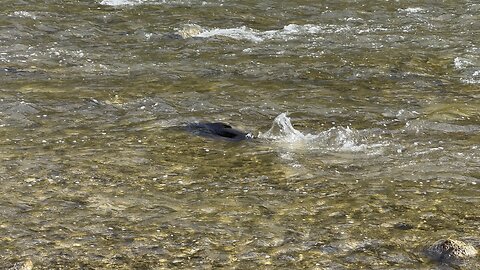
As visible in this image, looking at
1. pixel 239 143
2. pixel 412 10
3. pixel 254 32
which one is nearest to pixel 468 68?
pixel 254 32

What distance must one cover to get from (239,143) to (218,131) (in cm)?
51

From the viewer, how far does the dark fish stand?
9.54m

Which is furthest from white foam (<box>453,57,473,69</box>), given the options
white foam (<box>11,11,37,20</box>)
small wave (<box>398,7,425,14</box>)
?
white foam (<box>11,11,37,20</box>)

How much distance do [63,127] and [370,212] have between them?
4.07m

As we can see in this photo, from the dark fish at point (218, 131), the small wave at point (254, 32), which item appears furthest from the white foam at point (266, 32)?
the dark fish at point (218, 131)

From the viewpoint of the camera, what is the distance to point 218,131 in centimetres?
973

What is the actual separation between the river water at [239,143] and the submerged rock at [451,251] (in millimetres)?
83

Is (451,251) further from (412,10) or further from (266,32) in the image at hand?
(412,10)

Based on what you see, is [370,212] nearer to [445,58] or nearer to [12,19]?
[445,58]

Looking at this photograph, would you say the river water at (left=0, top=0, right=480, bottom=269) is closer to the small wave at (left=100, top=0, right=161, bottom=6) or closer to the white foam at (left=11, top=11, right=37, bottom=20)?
the white foam at (left=11, top=11, right=37, bottom=20)

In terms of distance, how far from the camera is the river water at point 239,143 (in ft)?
22.3

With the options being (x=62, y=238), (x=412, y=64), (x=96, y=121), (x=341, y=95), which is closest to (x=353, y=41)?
(x=412, y=64)

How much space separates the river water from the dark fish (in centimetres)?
20

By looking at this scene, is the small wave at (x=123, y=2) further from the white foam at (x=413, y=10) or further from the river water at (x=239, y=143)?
the white foam at (x=413, y=10)
